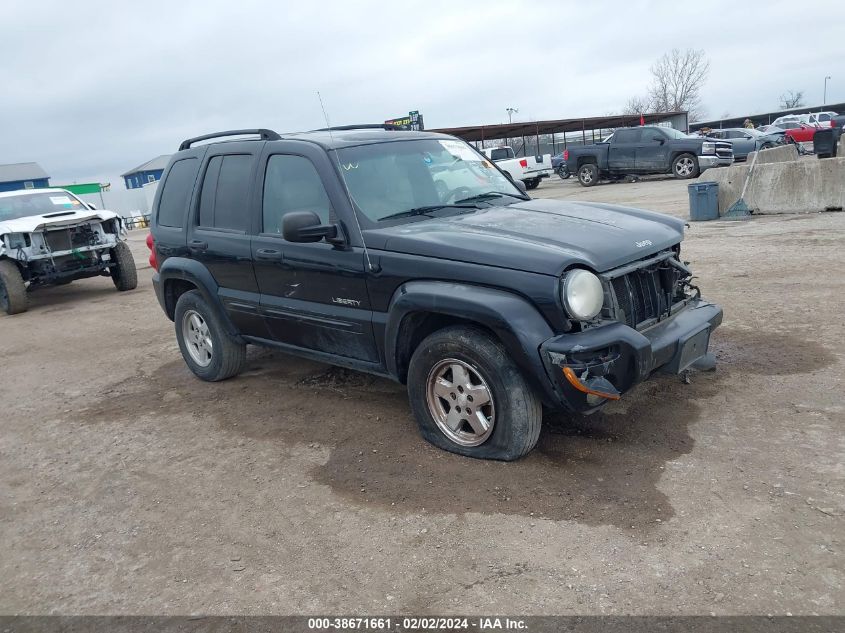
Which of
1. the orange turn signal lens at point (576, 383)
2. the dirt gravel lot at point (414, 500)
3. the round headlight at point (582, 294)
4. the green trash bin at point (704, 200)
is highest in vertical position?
the round headlight at point (582, 294)

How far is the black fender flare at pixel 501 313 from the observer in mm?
3379

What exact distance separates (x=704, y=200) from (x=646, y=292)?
31.5 ft

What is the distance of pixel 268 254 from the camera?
184 inches

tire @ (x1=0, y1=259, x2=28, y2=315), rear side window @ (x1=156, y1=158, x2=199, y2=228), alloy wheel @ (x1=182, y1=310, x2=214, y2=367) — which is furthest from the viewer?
tire @ (x1=0, y1=259, x2=28, y2=315)

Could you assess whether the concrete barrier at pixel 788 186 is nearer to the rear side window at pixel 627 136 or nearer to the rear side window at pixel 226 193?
the rear side window at pixel 627 136

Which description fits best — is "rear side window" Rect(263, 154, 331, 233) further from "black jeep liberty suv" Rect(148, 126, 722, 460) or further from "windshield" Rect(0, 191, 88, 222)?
"windshield" Rect(0, 191, 88, 222)

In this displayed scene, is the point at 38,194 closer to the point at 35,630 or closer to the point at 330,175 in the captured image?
the point at 330,175

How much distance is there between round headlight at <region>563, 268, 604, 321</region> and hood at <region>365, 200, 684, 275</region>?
0.07 metres

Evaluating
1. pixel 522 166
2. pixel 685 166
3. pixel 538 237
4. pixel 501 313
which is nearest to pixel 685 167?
pixel 685 166

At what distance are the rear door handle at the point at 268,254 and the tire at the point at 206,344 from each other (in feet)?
2.96

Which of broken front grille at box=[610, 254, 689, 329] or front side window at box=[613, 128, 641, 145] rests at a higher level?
front side window at box=[613, 128, 641, 145]

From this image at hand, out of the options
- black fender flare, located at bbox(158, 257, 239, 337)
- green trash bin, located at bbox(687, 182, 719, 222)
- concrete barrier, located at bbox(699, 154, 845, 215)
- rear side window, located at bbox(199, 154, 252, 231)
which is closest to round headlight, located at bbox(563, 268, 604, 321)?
rear side window, located at bbox(199, 154, 252, 231)

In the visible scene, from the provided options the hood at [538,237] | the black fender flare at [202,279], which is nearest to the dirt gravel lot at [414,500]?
the black fender flare at [202,279]

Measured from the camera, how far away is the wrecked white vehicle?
32.8 ft
